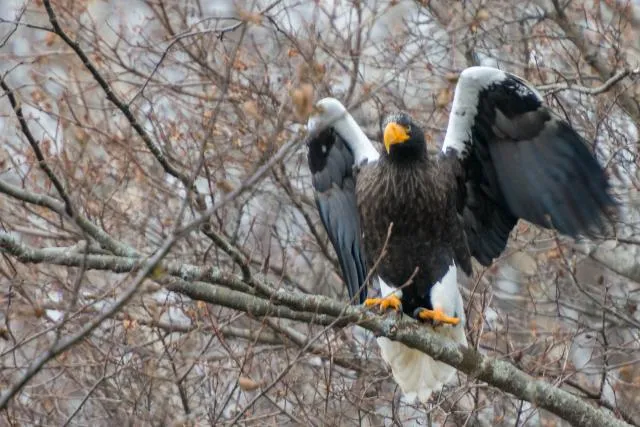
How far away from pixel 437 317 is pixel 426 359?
34 centimetres

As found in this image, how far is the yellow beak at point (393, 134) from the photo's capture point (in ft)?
19.5

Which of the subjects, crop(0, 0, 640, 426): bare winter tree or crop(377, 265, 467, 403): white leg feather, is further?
crop(377, 265, 467, 403): white leg feather

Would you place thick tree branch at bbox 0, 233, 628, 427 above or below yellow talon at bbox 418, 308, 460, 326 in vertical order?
below

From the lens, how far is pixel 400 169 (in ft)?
20.3

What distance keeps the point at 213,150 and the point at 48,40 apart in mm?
1154

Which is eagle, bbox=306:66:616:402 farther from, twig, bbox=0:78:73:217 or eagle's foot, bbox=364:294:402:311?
→ twig, bbox=0:78:73:217

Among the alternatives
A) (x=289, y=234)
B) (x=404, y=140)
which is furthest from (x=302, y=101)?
(x=289, y=234)

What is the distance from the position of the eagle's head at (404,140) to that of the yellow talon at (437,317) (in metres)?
0.80

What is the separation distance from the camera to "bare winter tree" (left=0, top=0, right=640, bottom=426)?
5.13 metres

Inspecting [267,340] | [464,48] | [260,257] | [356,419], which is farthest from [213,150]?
[356,419]

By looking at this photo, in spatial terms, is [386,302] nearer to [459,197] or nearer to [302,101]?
[459,197]

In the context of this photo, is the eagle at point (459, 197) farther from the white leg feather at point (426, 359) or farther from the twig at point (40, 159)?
the twig at point (40, 159)

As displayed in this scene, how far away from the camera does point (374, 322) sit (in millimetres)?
4715

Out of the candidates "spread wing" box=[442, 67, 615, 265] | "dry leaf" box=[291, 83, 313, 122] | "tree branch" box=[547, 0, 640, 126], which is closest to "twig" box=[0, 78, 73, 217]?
"dry leaf" box=[291, 83, 313, 122]
